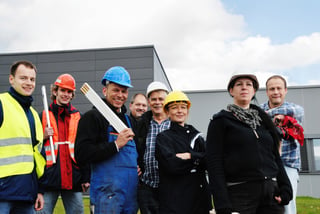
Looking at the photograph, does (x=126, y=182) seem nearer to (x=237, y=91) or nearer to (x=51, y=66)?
(x=237, y=91)

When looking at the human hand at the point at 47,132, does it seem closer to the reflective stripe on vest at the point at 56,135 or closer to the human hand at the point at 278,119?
the reflective stripe on vest at the point at 56,135

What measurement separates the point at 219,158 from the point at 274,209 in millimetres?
610

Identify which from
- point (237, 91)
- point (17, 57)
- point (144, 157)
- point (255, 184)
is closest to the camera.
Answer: point (255, 184)

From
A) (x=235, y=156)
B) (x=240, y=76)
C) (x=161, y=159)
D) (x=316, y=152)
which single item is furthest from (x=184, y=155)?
(x=316, y=152)

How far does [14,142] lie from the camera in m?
2.92

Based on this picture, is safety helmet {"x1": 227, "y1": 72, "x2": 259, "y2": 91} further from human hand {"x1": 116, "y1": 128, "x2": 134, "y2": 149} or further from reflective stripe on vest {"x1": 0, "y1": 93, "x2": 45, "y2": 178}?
reflective stripe on vest {"x1": 0, "y1": 93, "x2": 45, "y2": 178}

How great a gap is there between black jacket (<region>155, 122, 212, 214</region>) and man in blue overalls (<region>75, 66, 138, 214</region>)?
27cm

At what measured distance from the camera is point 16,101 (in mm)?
3100

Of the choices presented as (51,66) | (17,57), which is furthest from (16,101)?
(17,57)

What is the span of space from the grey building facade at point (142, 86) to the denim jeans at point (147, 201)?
45.5 ft

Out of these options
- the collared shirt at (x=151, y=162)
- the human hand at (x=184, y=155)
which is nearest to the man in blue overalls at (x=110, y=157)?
the collared shirt at (x=151, y=162)

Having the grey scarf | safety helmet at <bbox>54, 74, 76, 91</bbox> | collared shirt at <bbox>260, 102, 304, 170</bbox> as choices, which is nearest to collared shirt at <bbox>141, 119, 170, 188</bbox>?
the grey scarf

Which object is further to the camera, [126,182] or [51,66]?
[51,66]

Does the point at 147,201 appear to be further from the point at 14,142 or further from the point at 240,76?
the point at 240,76
